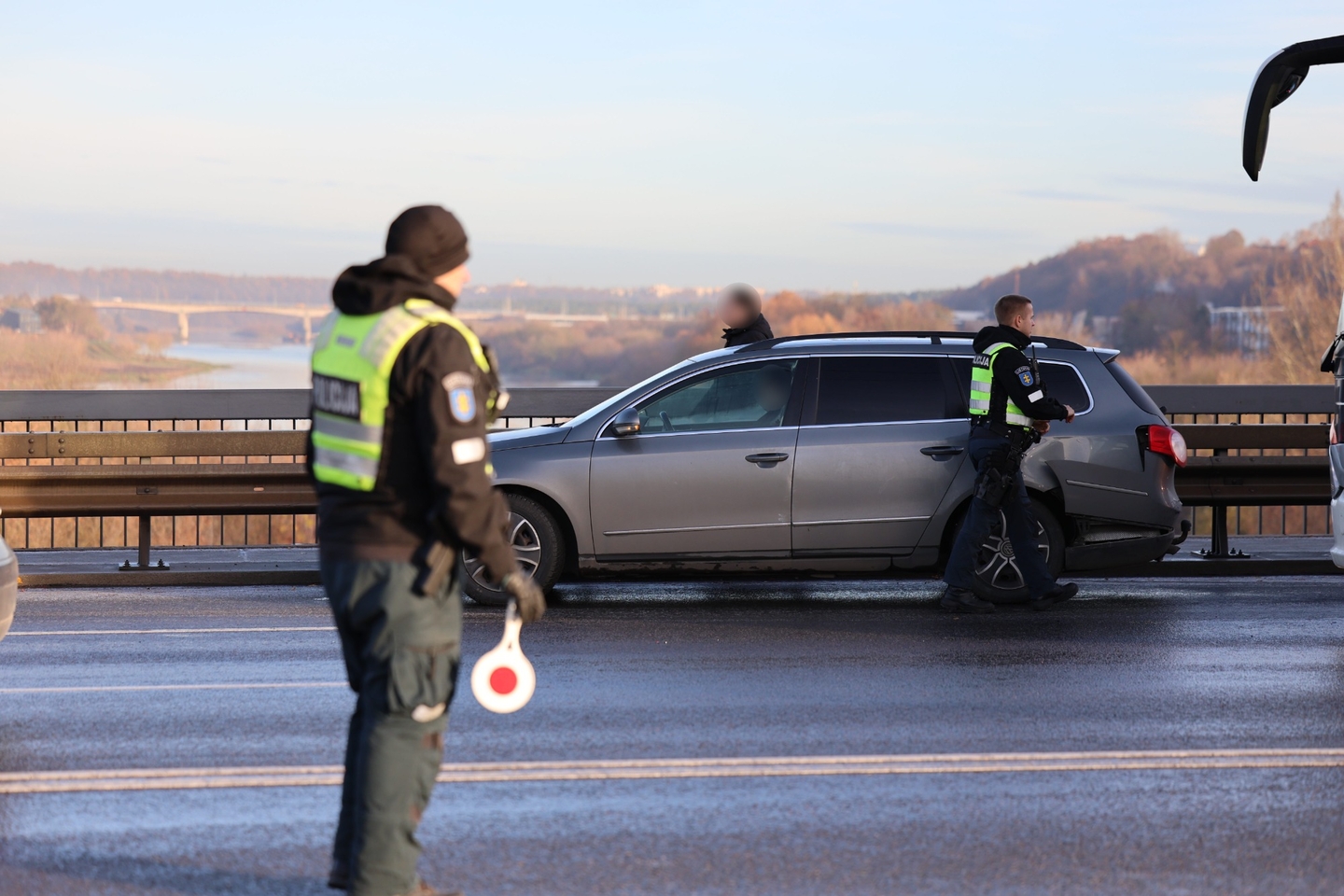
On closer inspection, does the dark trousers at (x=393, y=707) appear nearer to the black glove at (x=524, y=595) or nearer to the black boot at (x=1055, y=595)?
the black glove at (x=524, y=595)

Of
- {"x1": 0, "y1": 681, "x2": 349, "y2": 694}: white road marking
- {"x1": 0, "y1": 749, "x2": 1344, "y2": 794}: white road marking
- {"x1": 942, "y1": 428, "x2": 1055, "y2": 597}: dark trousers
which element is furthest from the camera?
{"x1": 942, "y1": 428, "x2": 1055, "y2": 597}: dark trousers

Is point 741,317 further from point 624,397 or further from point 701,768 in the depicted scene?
point 701,768

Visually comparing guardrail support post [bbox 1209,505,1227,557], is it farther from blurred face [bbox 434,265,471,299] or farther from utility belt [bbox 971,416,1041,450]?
blurred face [bbox 434,265,471,299]

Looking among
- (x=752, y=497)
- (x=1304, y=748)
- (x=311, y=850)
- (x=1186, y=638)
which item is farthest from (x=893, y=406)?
(x=311, y=850)

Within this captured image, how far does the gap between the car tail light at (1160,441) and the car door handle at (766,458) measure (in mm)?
2197

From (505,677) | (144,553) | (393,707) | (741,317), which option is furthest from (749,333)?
(393,707)

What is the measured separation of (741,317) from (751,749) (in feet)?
20.4

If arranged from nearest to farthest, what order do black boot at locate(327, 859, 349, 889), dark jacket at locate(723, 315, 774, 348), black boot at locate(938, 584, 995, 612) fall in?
black boot at locate(327, 859, 349, 889)
black boot at locate(938, 584, 995, 612)
dark jacket at locate(723, 315, 774, 348)

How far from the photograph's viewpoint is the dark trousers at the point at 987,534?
30.1 feet

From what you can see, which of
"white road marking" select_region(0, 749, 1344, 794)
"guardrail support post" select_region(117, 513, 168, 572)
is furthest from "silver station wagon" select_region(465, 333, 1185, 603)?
"white road marking" select_region(0, 749, 1344, 794)

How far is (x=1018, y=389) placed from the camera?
905cm

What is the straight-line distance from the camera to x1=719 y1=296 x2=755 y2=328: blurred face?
463 inches

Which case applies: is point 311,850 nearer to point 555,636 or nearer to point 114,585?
point 555,636

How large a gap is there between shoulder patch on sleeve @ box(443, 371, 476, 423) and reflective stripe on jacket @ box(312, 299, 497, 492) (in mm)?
125
